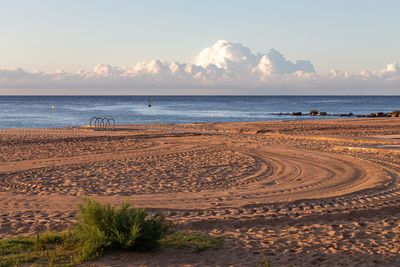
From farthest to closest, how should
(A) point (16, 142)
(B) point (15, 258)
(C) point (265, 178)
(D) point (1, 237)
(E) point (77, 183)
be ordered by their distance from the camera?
1. (A) point (16, 142)
2. (C) point (265, 178)
3. (E) point (77, 183)
4. (D) point (1, 237)
5. (B) point (15, 258)

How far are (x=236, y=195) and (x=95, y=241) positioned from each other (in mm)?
5084

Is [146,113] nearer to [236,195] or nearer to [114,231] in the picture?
[236,195]

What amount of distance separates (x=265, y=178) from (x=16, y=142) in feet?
53.7

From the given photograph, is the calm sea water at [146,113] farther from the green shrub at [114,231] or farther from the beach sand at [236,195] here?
the green shrub at [114,231]

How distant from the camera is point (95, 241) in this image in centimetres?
630

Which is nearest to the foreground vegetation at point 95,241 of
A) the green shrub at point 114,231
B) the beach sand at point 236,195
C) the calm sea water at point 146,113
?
the green shrub at point 114,231

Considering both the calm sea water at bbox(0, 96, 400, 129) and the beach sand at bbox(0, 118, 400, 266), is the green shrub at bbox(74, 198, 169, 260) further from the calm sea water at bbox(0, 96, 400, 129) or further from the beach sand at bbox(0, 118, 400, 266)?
the calm sea water at bbox(0, 96, 400, 129)

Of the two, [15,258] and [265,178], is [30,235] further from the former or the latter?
[265,178]

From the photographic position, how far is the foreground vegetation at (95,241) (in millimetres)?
6113

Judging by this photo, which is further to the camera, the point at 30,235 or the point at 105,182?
the point at 105,182

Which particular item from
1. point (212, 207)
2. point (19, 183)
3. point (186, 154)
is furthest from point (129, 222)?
point (186, 154)

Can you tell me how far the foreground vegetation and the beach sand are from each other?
20 centimetres

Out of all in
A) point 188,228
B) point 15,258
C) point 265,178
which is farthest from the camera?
point 265,178

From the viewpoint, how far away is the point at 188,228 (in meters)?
7.86
